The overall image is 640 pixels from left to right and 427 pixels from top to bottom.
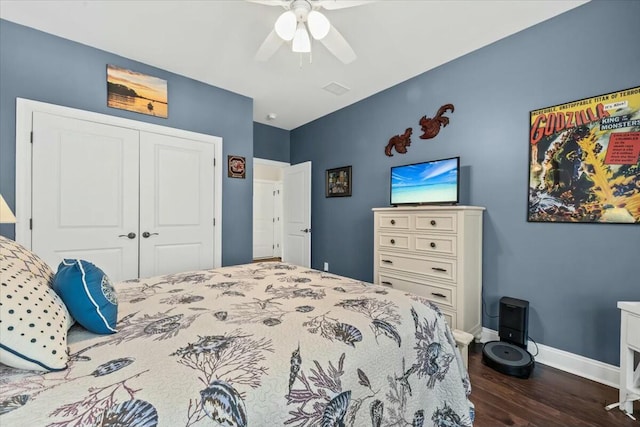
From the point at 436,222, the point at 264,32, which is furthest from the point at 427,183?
the point at 264,32

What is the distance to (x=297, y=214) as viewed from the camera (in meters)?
4.77

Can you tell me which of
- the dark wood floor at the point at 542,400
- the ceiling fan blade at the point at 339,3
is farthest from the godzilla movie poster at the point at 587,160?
the ceiling fan blade at the point at 339,3

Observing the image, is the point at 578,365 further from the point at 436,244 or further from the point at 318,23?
the point at 318,23

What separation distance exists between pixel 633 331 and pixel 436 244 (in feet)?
4.05

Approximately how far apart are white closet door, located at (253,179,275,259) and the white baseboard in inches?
217

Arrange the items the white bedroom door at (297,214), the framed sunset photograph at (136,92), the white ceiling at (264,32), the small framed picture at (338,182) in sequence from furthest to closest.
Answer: the white bedroom door at (297,214) < the small framed picture at (338,182) < the framed sunset photograph at (136,92) < the white ceiling at (264,32)

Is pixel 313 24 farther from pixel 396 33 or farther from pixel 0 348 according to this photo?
pixel 0 348

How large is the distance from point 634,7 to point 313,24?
216 cm

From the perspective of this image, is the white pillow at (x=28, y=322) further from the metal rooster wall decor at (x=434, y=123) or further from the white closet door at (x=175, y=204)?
the metal rooster wall decor at (x=434, y=123)

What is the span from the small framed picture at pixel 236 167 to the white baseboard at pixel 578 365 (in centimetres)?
349

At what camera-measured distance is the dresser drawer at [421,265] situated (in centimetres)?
238

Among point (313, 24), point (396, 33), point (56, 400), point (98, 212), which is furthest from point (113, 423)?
point (396, 33)

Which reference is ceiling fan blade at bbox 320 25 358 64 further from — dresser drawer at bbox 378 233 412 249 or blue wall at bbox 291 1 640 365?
dresser drawer at bbox 378 233 412 249

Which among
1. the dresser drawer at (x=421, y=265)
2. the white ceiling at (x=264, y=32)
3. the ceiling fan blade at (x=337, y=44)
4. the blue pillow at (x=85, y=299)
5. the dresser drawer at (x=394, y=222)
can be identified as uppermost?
the white ceiling at (x=264, y=32)
